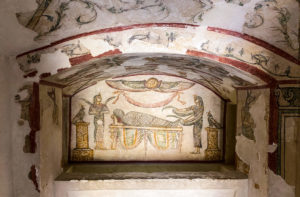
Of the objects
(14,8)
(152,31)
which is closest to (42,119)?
(14,8)

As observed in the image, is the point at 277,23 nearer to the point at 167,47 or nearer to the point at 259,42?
the point at 259,42

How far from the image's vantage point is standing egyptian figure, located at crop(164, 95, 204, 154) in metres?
4.53

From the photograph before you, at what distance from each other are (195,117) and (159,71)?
112cm

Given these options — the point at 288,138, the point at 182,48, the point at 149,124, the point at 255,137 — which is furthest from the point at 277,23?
the point at 149,124

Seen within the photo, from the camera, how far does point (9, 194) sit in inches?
104

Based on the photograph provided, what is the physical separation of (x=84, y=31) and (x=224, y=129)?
3224mm

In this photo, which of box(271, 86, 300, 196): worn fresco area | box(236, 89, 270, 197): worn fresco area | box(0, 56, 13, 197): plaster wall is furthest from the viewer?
box(236, 89, 270, 197): worn fresco area

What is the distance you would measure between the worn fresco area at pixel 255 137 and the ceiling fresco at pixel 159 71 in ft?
0.69

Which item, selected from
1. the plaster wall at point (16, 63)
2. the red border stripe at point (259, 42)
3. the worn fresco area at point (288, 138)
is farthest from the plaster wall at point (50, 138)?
the worn fresco area at point (288, 138)

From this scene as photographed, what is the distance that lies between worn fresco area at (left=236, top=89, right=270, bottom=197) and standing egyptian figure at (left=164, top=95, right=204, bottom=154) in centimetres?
89

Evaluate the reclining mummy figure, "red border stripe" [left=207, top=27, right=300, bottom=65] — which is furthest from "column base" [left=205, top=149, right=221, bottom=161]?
"red border stripe" [left=207, top=27, right=300, bottom=65]

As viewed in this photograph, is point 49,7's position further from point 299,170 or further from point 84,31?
point 299,170

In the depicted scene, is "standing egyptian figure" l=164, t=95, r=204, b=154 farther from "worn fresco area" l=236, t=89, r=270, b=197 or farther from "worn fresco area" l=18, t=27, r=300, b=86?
"worn fresco area" l=18, t=27, r=300, b=86

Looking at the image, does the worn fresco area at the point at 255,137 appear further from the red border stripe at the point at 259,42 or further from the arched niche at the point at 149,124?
the arched niche at the point at 149,124
